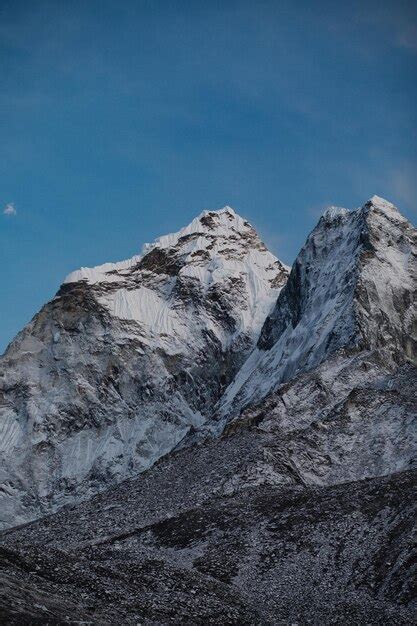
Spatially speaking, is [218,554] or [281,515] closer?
[218,554]

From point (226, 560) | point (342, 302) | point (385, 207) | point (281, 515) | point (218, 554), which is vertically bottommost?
point (226, 560)

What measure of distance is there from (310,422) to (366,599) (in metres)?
47.4

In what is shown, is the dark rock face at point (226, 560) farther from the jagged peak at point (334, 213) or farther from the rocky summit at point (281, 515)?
the jagged peak at point (334, 213)

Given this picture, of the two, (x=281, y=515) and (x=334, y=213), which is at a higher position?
(x=334, y=213)

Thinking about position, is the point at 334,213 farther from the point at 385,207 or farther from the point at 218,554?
the point at 218,554

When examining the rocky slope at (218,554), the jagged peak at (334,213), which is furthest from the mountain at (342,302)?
the rocky slope at (218,554)

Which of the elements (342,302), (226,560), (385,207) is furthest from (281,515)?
(385,207)

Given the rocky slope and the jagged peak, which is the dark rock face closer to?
the rocky slope

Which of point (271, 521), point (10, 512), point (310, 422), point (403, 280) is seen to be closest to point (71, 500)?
point (10, 512)

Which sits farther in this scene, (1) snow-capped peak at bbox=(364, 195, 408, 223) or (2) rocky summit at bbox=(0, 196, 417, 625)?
(1) snow-capped peak at bbox=(364, 195, 408, 223)

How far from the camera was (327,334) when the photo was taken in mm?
134125

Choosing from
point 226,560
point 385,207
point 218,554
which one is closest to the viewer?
point 226,560

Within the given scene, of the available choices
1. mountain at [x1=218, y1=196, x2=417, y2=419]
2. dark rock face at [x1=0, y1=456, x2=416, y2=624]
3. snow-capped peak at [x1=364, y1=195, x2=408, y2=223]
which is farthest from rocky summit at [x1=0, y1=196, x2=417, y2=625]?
snow-capped peak at [x1=364, y1=195, x2=408, y2=223]

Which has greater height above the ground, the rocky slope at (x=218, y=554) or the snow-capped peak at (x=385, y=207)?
the snow-capped peak at (x=385, y=207)
